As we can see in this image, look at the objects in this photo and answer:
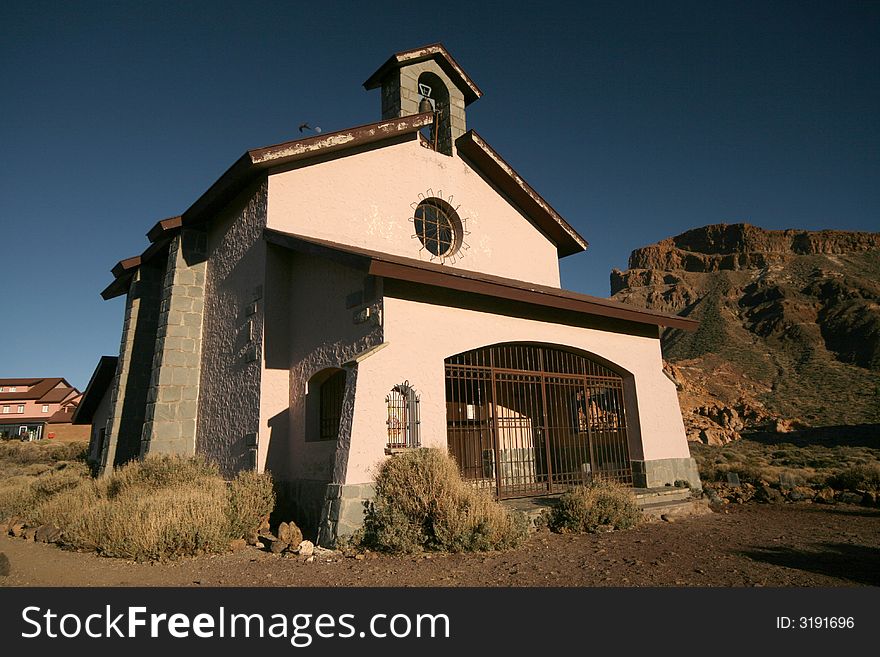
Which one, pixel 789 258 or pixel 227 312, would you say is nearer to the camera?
pixel 227 312

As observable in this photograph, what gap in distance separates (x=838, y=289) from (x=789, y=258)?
20772mm

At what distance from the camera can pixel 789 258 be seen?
247 feet

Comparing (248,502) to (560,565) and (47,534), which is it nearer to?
(47,534)

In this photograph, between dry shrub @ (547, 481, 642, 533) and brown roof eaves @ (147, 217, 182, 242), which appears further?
brown roof eaves @ (147, 217, 182, 242)

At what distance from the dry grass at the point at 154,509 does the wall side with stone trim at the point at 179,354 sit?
993 millimetres

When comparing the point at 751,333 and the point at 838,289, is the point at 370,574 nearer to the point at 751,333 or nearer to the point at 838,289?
the point at 751,333

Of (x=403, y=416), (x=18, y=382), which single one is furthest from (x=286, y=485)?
(x=18, y=382)

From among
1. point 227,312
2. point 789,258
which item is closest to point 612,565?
point 227,312

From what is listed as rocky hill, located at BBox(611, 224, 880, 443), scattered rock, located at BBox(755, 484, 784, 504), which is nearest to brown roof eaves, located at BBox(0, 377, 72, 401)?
rocky hill, located at BBox(611, 224, 880, 443)

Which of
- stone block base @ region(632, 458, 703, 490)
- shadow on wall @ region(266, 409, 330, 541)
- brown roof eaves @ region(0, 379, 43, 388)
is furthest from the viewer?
brown roof eaves @ region(0, 379, 43, 388)

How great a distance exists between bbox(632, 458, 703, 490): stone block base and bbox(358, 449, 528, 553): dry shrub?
466 cm

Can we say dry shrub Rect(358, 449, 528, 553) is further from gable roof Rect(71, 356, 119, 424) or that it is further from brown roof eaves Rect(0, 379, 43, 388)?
brown roof eaves Rect(0, 379, 43, 388)

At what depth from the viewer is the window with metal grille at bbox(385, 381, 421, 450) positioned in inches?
333

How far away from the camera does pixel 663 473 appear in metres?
11.7
